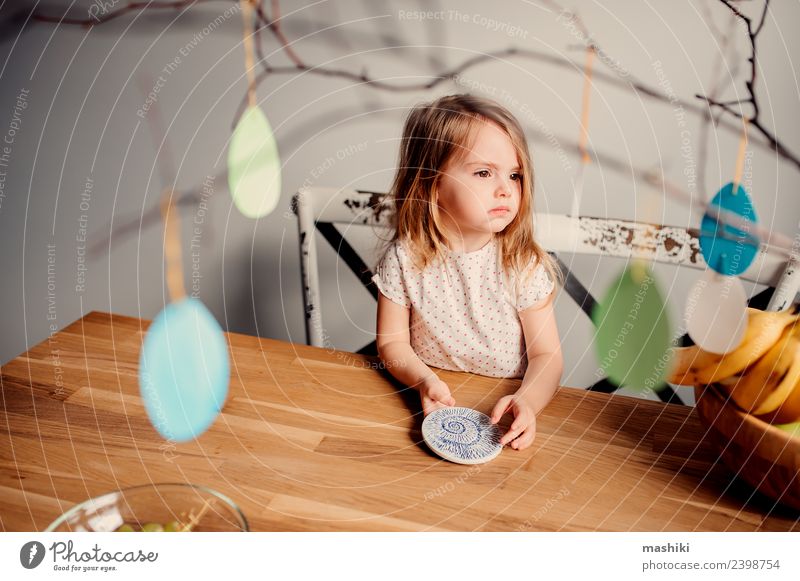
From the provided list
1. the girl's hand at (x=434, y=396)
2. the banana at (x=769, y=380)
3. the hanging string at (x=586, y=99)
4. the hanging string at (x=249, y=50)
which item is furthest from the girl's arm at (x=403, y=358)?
the hanging string at (x=249, y=50)

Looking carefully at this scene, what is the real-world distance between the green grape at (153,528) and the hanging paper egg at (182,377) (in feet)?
0.33

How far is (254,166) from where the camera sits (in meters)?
1.01

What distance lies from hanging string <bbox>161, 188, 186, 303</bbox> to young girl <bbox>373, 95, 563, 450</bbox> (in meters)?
0.50

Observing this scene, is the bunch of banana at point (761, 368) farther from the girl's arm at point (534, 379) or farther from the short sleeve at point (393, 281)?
the short sleeve at point (393, 281)

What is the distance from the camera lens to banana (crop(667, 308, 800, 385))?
1.39 ft

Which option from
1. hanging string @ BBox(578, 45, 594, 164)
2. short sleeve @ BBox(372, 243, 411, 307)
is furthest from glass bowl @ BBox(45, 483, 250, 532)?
hanging string @ BBox(578, 45, 594, 164)

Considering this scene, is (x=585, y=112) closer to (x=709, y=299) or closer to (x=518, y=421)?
(x=709, y=299)

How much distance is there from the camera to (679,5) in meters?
0.73

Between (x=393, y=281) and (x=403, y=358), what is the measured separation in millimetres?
150

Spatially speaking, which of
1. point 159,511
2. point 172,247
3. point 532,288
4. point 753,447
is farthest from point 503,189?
point 172,247

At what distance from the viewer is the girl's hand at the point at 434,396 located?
1.77ft

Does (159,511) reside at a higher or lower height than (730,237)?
lower

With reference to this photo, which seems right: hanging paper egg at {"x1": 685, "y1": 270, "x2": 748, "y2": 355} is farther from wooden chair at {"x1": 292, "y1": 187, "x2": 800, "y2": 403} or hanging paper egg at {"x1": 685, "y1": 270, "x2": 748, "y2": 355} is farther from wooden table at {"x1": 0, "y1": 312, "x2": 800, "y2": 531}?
wooden table at {"x1": 0, "y1": 312, "x2": 800, "y2": 531}

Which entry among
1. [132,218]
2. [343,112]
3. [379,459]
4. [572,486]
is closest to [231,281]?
[132,218]
